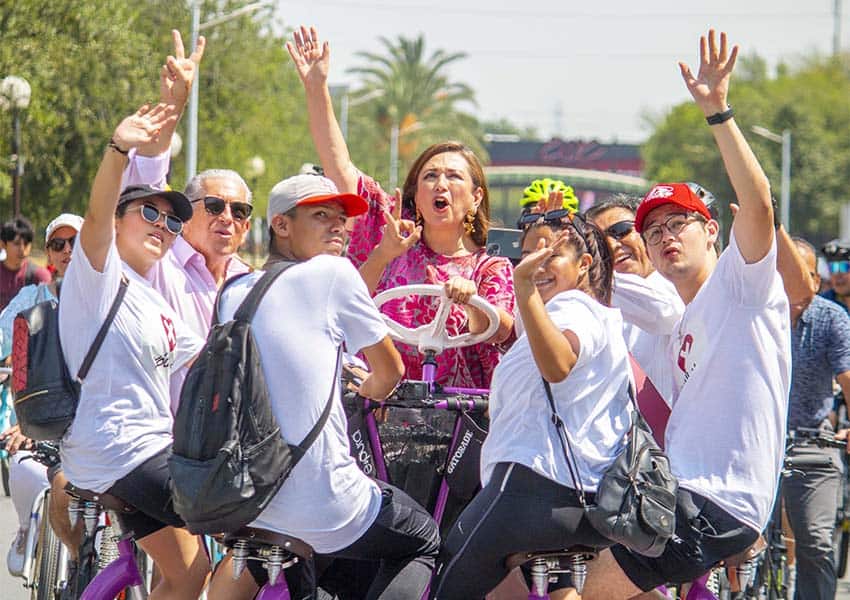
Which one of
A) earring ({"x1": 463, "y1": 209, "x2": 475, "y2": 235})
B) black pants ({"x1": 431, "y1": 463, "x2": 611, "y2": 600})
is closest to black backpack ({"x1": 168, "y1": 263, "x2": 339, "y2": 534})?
black pants ({"x1": 431, "y1": 463, "x2": 611, "y2": 600})

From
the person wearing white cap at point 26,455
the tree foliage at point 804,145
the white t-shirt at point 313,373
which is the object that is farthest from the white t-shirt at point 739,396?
the tree foliage at point 804,145

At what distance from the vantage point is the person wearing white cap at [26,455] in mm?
6219

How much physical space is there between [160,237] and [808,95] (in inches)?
2735

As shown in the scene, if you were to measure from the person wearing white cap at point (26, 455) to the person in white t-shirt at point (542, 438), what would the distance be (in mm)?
2237

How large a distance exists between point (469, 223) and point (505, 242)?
0.39 meters

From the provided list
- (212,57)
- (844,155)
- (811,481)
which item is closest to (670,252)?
(811,481)

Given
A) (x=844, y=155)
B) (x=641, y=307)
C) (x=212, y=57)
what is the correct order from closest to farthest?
(x=641, y=307), (x=212, y=57), (x=844, y=155)

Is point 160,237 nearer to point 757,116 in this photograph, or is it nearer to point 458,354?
point 458,354

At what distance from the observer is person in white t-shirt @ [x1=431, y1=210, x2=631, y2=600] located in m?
4.36

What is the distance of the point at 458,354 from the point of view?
5883 millimetres

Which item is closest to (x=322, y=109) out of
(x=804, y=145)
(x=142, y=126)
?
(x=142, y=126)

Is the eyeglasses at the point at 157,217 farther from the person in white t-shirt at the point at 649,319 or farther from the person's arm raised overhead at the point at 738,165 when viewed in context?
the person's arm raised overhead at the point at 738,165

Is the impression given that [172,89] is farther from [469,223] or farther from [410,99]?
[410,99]

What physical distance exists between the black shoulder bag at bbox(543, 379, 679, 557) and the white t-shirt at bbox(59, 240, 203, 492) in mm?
1513
